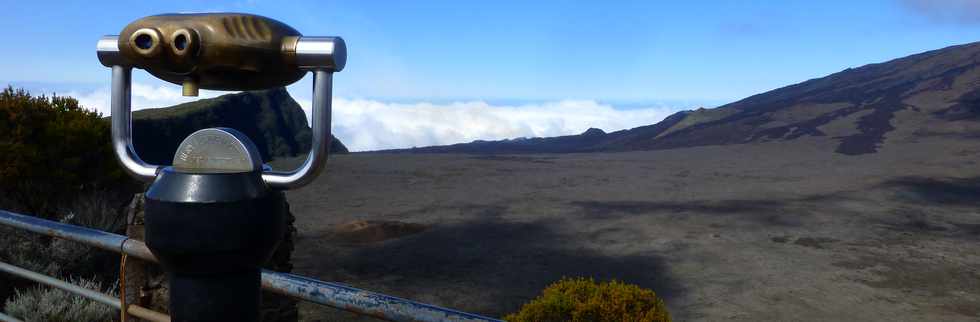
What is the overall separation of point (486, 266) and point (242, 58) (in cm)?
912

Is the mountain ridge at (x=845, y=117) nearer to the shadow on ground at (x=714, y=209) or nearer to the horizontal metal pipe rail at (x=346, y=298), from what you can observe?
the shadow on ground at (x=714, y=209)

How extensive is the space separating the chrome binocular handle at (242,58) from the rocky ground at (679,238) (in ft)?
22.1

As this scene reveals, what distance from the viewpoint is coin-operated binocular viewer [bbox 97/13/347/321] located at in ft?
4.01

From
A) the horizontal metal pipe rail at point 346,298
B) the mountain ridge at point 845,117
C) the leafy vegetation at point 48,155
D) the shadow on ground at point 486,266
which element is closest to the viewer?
the horizontal metal pipe rail at point 346,298

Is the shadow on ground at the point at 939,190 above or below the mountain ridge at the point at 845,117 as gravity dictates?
below

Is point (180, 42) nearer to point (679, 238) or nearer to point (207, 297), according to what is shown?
point (207, 297)

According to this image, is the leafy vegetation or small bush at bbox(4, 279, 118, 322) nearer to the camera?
small bush at bbox(4, 279, 118, 322)

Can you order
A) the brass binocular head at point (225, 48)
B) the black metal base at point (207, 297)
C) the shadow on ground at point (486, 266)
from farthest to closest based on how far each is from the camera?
the shadow on ground at point (486, 266), the black metal base at point (207, 297), the brass binocular head at point (225, 48)

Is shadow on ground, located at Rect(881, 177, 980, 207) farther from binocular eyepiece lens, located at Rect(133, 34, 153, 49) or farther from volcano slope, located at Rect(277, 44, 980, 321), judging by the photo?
binocular eyepiece lens, located at Rect(133, 34, 153, 49)

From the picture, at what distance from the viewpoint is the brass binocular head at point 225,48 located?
1207 mm

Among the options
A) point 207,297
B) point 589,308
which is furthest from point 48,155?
point 207,297

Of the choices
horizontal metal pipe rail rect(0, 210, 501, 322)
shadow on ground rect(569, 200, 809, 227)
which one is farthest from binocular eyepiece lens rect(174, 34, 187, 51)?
shadow on ground rect(569, 200, 809, 227)

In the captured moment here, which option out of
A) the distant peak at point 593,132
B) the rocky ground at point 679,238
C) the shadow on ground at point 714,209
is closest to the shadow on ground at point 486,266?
the rocky ground at point 679,238

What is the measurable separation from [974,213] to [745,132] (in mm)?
28952
